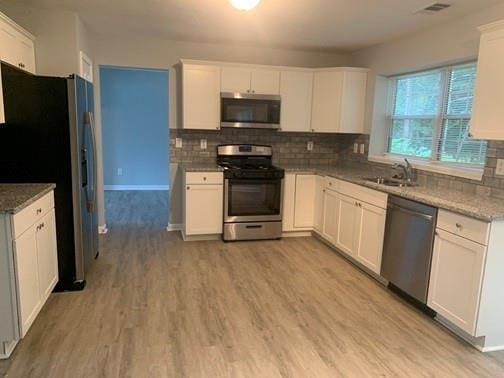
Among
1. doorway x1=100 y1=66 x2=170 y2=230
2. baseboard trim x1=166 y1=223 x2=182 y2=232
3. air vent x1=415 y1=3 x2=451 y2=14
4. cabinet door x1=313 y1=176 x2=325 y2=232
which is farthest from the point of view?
doorway x1=100 y1=66 x2=170 y2=230

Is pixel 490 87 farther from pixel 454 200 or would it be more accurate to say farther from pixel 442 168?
pixel 442 168

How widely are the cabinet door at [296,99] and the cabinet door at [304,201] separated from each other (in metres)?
0.68

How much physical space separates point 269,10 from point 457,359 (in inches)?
117

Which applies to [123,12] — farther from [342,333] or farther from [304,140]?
[342,333]

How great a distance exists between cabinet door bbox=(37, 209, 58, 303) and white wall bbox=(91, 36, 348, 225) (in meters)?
1.72

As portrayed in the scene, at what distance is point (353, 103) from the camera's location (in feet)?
15.4

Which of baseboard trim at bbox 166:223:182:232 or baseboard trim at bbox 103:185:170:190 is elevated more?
baseboard trim at bbox 103:185:170:190

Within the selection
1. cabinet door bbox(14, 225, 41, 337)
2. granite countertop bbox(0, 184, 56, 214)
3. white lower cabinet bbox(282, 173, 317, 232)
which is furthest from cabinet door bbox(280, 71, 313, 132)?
cabinet door bbox(14, 225, 41, 337)

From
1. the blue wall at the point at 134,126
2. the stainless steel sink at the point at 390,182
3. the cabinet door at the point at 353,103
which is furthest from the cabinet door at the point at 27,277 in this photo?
the blue wall at the point at 134,126

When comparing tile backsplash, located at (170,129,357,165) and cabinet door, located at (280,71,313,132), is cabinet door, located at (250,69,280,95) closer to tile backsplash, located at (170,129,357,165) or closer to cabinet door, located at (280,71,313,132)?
cabinet door, located at (280,71,313,132)

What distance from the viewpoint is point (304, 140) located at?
524cm

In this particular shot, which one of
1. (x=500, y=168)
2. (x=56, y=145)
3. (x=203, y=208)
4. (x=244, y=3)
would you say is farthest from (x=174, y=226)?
(x=500, y=168)

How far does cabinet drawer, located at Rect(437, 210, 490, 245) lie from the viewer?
7.73 ft

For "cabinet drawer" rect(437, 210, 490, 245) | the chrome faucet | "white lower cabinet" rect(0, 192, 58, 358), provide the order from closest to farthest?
"white lower cabinet" rect(0, 192, 58, 358) < "cabinet drawer" rect(437, 210, 490, 245) < the chrome faucet
